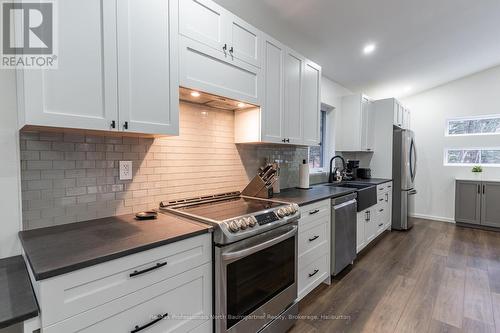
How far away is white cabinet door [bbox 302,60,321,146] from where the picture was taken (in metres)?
2.75

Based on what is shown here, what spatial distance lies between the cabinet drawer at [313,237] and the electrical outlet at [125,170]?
1415 mm

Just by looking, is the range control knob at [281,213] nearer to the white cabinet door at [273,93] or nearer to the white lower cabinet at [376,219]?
the white cabinet door at [273,93]

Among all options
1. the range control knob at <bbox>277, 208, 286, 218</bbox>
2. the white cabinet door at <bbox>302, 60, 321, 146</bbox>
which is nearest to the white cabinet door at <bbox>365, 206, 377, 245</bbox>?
the white cabinet door at <bbox>302, 60, 321, 146</bbox>

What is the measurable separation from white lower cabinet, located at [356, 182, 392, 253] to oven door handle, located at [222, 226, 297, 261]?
1614mm

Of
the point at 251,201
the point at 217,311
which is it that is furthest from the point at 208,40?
the point at 217,311

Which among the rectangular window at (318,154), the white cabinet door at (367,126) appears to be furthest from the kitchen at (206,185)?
the white cabinet door at (367,126)

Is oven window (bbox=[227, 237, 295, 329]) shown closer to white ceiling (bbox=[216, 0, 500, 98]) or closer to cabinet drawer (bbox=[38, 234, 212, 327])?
cabinet drawer (bbox=[38, 234, 212, 327])

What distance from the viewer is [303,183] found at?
307cm

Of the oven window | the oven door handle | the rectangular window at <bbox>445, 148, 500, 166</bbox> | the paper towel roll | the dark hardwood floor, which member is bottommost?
the dark hardwood floor

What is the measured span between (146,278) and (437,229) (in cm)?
527

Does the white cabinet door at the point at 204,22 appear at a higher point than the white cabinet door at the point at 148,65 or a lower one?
higher

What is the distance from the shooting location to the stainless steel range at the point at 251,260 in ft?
4.64

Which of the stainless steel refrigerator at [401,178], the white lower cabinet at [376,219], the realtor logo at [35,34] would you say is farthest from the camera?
the stainless steel refrigerator at [401,178]

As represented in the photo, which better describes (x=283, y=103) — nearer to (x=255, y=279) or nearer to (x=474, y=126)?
(x=255, y=279)
